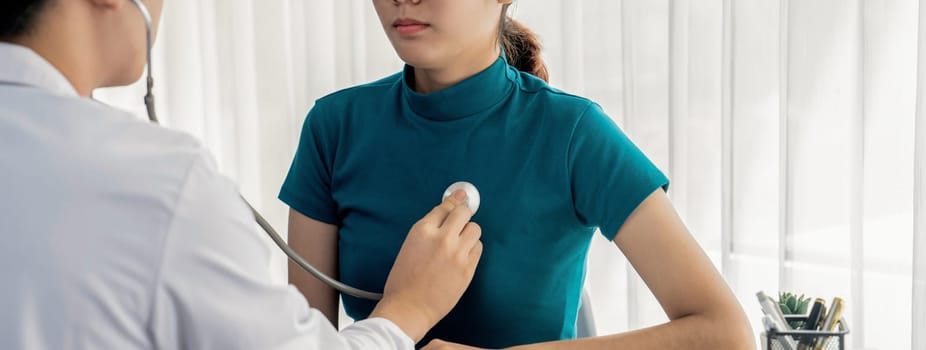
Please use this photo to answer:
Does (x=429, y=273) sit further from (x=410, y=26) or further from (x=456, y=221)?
(x=410, y=26)

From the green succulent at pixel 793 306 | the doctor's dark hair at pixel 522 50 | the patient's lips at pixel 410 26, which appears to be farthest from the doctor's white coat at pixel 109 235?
the green succulent at pixel 793 306

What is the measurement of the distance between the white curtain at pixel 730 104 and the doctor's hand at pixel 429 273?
3.90ft

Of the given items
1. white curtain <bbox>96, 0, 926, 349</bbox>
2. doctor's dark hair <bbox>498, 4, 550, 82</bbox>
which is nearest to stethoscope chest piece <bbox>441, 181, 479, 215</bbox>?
doctor's dark hair <bbox>498, 4, 550, 82</bbox>

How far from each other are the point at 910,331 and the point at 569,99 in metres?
1.17

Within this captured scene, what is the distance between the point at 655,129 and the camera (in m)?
2.19

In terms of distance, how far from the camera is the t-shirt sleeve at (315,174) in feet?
4.38

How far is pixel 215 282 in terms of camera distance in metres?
0.66

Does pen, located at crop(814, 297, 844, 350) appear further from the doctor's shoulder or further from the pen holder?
the doctor's shoulder

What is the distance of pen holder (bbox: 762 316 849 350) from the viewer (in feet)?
4.92

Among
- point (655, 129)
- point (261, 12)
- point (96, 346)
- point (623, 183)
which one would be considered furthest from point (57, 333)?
point (261, 12)

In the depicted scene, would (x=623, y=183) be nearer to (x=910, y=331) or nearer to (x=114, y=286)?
(x=114, y=286)

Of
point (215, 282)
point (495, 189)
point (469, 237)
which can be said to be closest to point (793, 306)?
point (495, 189)

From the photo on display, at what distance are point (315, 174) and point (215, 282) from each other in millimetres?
678

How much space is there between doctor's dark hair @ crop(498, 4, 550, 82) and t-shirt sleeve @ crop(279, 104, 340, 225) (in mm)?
312
